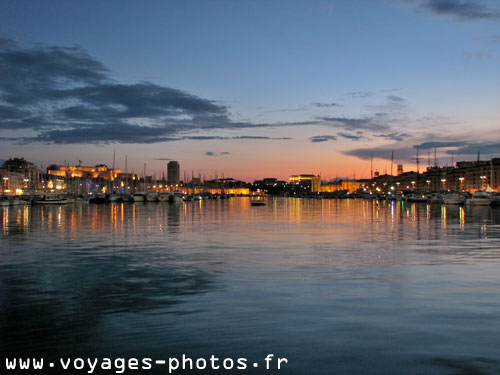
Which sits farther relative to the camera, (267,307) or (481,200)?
(481,200)

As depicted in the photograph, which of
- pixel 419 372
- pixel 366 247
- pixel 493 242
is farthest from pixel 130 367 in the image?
pixel 493 242

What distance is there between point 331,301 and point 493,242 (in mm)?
19405

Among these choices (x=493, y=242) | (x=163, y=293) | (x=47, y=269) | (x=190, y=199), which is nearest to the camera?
(x=163, y=293)

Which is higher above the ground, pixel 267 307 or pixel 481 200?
pixel 481 200

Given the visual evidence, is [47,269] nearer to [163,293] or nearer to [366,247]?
[163,293]

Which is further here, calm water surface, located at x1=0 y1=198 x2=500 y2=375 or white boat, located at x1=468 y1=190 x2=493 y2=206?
white boat, located at x1=468 y1=190 x2=493 y2=206

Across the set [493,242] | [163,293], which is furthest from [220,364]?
[493,242]

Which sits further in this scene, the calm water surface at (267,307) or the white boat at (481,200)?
the white boat at (481,200)

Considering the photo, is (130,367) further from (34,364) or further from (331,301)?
(331,301)

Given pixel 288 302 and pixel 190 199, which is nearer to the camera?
pixel 288 302

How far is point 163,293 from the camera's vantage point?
1441 centimetres

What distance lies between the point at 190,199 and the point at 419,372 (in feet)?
573

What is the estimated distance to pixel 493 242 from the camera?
2831 centimetres

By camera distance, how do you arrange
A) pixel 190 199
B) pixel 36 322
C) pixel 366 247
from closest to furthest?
pixel 36 322
pixel 366 247
pixel 190 199
